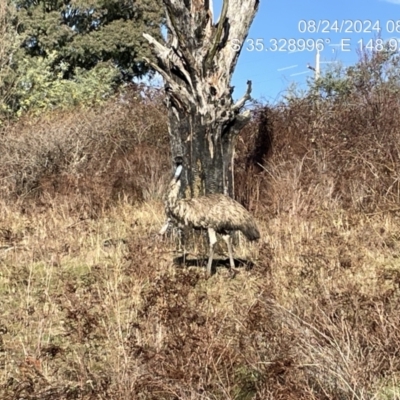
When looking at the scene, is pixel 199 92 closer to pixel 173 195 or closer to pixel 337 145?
pixel 173 195

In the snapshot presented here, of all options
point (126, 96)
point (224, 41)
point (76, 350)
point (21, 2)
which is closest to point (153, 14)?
Answer: point (21, 2)

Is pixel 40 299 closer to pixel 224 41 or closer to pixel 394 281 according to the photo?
pixel 394 281

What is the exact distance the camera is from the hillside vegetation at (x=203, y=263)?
3562 mm

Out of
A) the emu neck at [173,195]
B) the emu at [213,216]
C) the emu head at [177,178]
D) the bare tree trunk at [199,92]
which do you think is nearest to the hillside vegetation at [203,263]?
the emu at [213,216]

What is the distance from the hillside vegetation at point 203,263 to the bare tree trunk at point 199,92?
102cm

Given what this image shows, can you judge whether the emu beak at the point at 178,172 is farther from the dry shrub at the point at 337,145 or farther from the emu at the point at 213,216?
the dry shrub at the point at 337,145

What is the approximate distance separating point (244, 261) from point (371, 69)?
679 cm

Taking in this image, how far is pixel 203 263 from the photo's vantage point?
24.5ft

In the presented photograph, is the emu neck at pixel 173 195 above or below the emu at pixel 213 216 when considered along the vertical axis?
above

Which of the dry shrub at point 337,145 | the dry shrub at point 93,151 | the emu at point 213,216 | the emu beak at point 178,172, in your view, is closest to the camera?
the emu at point 213,216

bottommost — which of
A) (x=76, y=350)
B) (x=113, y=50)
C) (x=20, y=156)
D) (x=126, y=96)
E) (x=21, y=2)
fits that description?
(x=76, y=350)

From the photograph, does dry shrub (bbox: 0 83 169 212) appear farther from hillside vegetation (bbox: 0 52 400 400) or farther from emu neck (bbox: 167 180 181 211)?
emu neck (bbox: 167 180 181 211)

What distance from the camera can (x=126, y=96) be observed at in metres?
15.3

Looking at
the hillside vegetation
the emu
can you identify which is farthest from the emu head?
the emu
